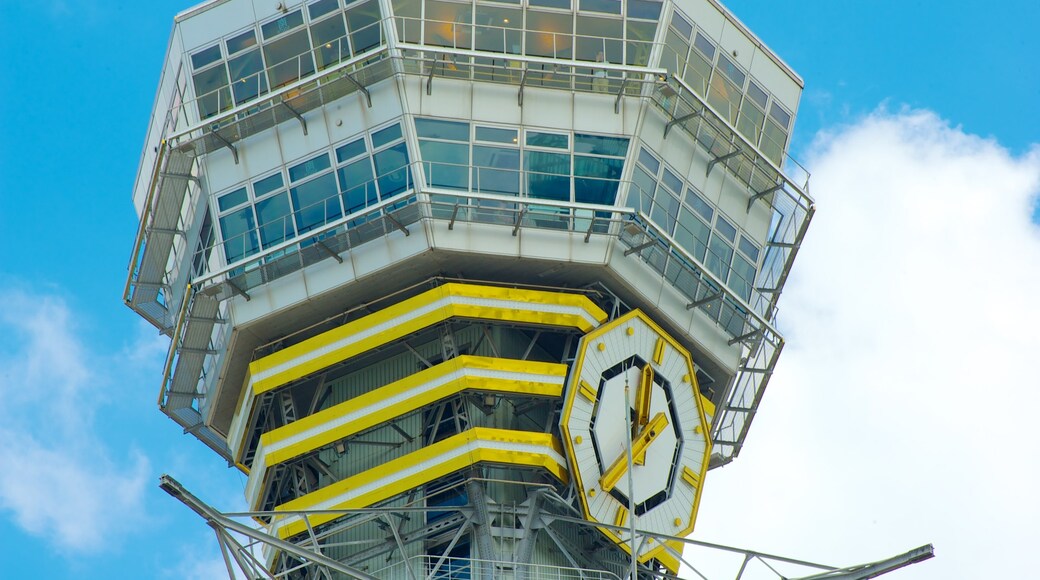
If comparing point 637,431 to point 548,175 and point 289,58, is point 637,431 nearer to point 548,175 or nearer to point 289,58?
point 548,175

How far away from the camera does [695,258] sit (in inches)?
2891

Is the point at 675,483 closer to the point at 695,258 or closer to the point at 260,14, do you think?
the point at 695,258

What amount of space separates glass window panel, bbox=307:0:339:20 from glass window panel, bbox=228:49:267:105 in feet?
7.94

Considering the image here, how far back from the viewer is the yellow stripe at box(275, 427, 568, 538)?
68.3 meters

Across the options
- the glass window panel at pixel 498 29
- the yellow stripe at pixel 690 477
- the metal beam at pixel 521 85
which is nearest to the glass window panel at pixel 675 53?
the metal beam at pixel 521 85

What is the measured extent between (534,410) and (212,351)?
11950 mm

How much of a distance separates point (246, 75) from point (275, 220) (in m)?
5.69

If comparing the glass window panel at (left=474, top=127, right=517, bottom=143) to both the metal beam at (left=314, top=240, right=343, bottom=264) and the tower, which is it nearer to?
the tower

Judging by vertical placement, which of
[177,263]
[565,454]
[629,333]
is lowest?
[565,454]

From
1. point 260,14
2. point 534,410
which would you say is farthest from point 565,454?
point 260,14

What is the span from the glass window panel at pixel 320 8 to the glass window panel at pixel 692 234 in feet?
46.7

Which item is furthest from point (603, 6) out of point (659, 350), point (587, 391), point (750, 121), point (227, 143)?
point (227, 143)

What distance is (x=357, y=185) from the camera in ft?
232

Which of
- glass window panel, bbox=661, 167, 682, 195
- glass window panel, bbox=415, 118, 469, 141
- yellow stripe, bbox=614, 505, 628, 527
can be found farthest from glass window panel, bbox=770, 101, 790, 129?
yellow stripe, bbox=614, 505, 628, 527
